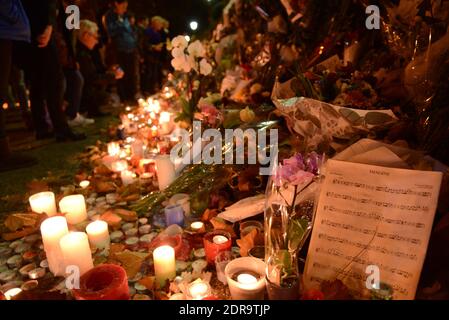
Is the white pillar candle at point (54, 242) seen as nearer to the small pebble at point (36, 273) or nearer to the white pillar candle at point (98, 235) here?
the small pebble at point (36, 273)

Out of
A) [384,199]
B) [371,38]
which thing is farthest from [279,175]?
[371,38]

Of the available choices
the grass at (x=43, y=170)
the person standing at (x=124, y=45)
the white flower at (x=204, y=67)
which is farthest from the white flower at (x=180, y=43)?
the person standing at (x=124, y=45)

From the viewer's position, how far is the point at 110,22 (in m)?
6.35

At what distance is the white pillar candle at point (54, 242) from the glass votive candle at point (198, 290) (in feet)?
2.44

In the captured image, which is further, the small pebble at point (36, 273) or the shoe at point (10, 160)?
the shoe at point (10, 160)

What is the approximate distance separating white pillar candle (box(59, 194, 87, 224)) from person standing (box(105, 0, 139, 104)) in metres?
4.87

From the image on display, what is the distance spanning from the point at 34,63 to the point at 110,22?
2.81m

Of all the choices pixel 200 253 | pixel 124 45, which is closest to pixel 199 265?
pixel 200 253

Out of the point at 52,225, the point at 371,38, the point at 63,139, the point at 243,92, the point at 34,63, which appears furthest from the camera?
the point at 63,139

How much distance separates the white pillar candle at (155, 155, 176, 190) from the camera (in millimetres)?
2545

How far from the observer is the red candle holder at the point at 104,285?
136 cm

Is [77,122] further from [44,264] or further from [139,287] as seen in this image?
[139,287]

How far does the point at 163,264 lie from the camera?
1672 mm
